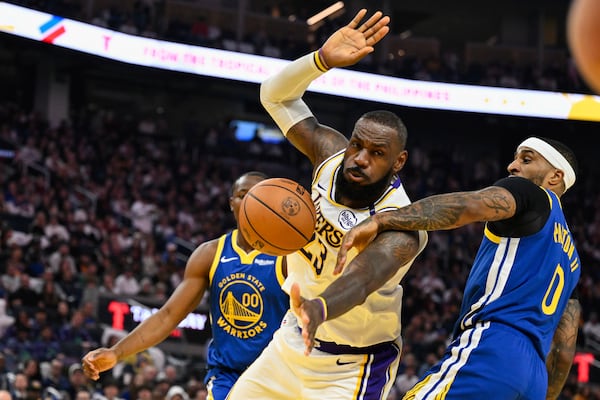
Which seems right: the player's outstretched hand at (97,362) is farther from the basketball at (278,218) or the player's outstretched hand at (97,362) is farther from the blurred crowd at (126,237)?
the blurred crowd at (126,237)

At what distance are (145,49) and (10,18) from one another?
292 cm

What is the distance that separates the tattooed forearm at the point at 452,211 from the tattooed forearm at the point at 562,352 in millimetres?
1135

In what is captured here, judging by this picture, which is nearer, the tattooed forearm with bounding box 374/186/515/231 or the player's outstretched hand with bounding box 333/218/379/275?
the player's outstretched hand with bounding box 333/218/379/275

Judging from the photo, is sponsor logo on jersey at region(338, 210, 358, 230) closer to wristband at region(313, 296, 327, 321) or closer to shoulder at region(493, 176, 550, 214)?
shoulder at region(493, 176, 550, 214)

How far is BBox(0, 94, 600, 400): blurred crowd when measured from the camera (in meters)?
11.6

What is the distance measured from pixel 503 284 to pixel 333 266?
0.78 meters

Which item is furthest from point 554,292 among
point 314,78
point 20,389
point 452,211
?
point 20,389

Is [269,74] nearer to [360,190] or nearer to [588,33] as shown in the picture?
[360,190]

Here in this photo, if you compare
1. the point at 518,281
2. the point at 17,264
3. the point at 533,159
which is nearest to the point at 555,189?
the point at 533,159

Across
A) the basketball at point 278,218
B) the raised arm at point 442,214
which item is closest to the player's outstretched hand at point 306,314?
the raised arm at point 442,214

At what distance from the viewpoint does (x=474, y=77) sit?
75.0 feet

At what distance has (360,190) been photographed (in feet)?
13.8

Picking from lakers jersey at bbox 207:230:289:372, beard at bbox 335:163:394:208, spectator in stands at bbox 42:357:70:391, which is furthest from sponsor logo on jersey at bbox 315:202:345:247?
spectator in stands at bbox 42:357:70:391

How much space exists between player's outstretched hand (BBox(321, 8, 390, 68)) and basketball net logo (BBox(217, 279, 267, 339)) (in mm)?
1647
